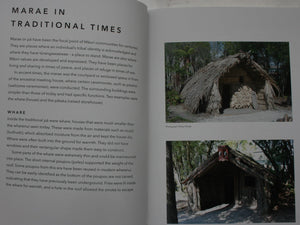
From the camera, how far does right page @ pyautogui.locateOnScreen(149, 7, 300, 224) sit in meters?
0.65

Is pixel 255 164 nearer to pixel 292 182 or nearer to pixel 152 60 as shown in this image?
pixel 292 182

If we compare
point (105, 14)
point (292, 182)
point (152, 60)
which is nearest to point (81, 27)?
point (105, 14)

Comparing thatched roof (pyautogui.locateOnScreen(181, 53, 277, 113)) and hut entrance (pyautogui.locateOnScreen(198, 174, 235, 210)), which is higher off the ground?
thatched roof (pyautogui.locateOnScreen(181, 53, 277, 113))

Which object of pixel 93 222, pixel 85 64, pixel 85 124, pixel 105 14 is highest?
pixel 105 14

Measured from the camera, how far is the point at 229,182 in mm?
640

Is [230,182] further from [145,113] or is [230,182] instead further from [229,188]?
[145,113]

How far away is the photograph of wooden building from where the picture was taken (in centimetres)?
64

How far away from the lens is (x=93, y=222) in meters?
0.59

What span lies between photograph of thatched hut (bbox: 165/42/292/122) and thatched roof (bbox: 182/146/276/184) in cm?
9

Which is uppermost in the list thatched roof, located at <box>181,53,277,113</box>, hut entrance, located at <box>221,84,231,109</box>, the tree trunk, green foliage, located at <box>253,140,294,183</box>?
thatched roof, located at <box>181,53,277,113</box>

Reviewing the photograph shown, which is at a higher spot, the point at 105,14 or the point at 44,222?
the point at 105,14

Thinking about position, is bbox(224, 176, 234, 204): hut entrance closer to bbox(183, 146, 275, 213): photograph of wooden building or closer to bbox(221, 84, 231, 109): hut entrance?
bbox(183, 146, 275, 213): photograph of wooden building

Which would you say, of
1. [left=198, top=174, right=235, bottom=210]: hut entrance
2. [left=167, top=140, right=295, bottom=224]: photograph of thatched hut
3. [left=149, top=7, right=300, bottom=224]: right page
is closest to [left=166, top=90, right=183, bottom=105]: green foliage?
[left=149, top=7, right=300, bottom=224]: right page

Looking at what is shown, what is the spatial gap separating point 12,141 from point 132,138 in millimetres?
272
